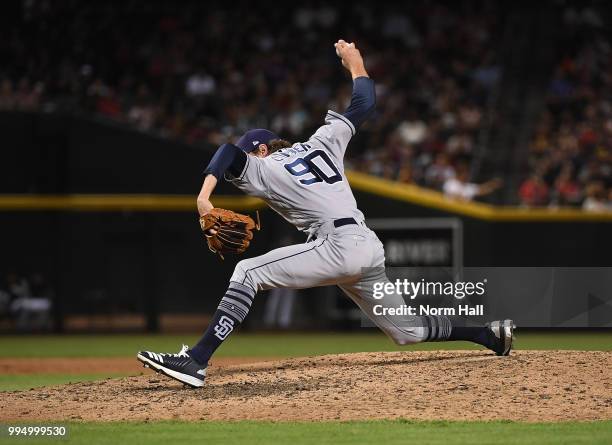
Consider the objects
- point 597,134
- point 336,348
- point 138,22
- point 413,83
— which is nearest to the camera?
point 336,348

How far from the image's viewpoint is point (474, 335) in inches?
283

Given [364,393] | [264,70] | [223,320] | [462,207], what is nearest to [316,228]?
[223,320]

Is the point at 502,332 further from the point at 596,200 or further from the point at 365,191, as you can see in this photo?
the point at 596,200

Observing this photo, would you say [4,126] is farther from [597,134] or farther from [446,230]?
[597,134]

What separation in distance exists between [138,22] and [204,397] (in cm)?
1391

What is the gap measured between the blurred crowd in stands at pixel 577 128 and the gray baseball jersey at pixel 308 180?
8917 mm

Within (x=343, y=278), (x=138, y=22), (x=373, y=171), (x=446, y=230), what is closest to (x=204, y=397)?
(x=343, y=278)

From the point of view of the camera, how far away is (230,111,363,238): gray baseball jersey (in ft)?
21.4

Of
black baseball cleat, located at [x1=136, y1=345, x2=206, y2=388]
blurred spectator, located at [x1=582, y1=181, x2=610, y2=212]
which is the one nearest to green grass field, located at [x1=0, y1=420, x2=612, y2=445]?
black baseball cleat, located at [x1=136, y1=345, x2=206, y2=388]

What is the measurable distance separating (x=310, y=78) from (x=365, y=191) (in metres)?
3.75

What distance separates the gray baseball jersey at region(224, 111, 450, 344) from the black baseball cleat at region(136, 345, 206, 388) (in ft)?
1.21

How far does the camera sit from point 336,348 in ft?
39.3

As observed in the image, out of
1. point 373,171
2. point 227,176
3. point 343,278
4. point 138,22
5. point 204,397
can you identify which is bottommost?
point 204,397

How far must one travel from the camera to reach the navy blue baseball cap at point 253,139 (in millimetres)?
6727
